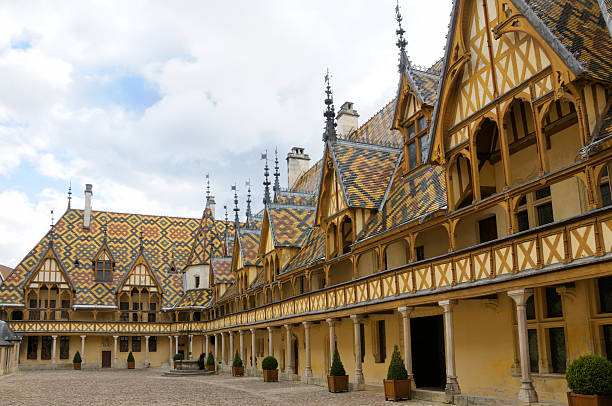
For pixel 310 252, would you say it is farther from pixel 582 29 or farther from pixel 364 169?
pixel 582 29

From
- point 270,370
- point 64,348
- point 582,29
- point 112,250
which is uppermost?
point 112,250

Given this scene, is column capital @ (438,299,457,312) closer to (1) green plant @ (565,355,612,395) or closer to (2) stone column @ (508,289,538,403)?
(2) stone column @ (508,289,538,403)

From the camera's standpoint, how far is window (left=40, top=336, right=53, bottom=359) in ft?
157

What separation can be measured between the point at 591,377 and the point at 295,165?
4124 cm

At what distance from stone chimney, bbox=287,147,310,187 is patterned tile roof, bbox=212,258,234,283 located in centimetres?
854

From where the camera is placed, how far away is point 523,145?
52.0 ft

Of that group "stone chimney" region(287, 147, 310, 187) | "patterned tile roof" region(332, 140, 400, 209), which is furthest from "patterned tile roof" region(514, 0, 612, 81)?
"stone chimney" region(287, 147, 310, 187)

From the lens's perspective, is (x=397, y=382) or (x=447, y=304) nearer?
(x=447, y=304)

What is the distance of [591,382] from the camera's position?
981cm

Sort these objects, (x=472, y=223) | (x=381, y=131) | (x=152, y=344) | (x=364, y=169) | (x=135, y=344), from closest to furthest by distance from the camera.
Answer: (x=472, y=223), (x=364, y=169), (x=381, y=131), (x=135, y=344), (x=152, y=344)

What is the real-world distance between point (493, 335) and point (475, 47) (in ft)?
25.8

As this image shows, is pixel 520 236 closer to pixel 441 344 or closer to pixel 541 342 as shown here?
pixel 541 342

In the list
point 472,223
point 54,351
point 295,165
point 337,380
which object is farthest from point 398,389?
point 54,351

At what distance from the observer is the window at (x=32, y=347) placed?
47.5m
